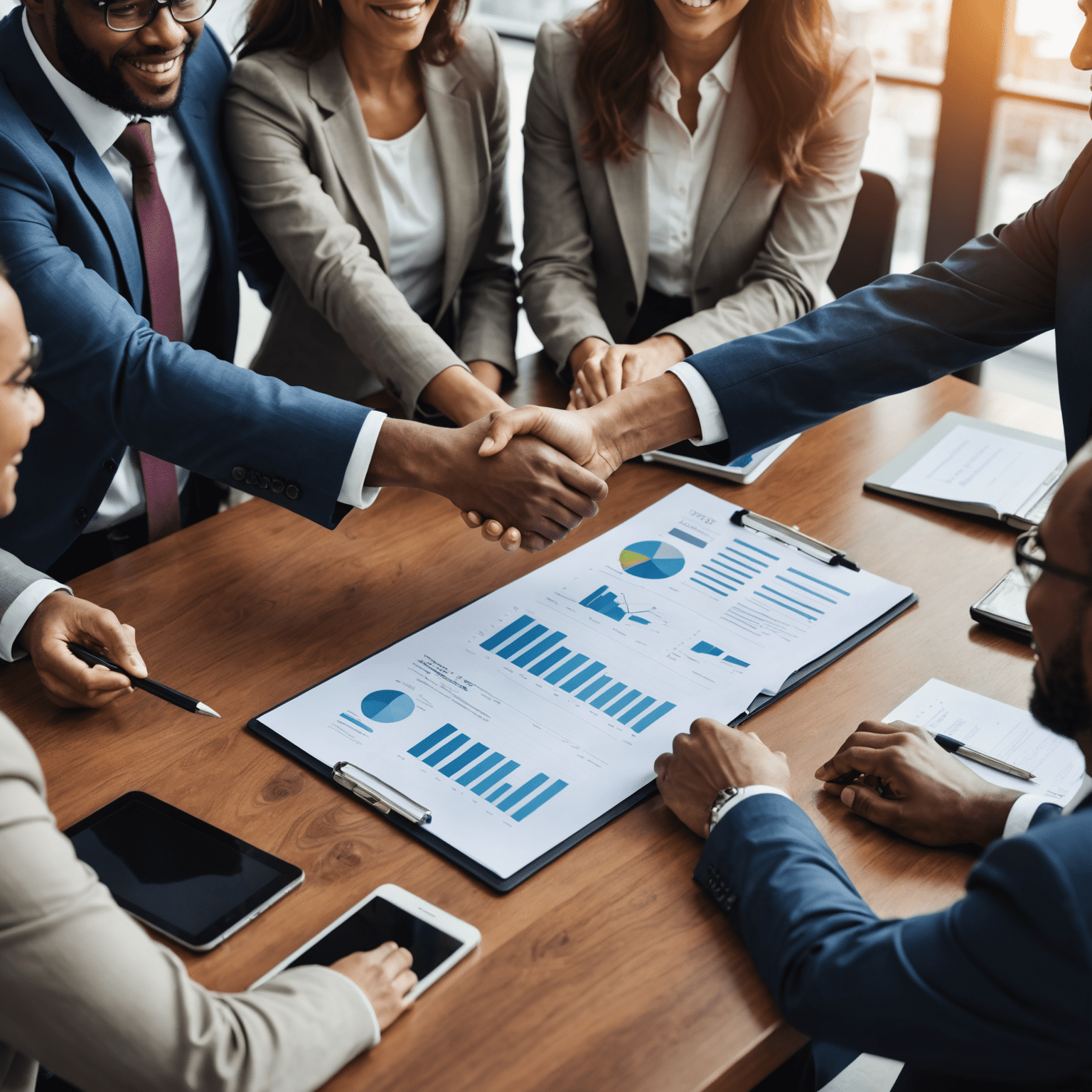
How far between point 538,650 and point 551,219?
114 cm

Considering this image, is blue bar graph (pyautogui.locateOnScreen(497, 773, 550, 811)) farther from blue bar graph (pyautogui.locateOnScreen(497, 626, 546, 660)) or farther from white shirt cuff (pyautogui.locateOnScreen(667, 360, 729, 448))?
white shirt cuff (pyautogui.locateOnScreen(667, 360, 729, 448))

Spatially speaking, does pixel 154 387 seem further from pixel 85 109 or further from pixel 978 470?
pixel 978 470

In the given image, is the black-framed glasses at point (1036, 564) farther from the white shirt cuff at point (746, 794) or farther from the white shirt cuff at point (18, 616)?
the white shirt cuff at point (18, 616)

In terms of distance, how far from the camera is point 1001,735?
4.30ft

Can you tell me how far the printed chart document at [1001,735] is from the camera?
125cm

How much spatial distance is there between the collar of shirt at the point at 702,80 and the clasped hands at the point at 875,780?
1.42 m

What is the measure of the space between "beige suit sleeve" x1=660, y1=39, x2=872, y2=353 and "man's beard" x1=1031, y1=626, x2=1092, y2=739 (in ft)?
4.07

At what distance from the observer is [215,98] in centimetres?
199

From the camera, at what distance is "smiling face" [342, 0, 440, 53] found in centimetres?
192

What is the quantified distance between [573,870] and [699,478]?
0.85m

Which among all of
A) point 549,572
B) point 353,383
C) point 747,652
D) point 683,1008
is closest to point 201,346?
point 353,383

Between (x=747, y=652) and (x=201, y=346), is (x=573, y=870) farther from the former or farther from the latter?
(x=201, y=346)

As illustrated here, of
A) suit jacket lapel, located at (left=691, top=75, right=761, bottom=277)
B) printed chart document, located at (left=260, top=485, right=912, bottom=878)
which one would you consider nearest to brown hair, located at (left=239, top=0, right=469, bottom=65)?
suit jacket lapel, located at (left=691, top=75, right=761, bottom=277)

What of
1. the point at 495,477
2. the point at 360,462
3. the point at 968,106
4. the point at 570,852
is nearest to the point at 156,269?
the point at 360,462
